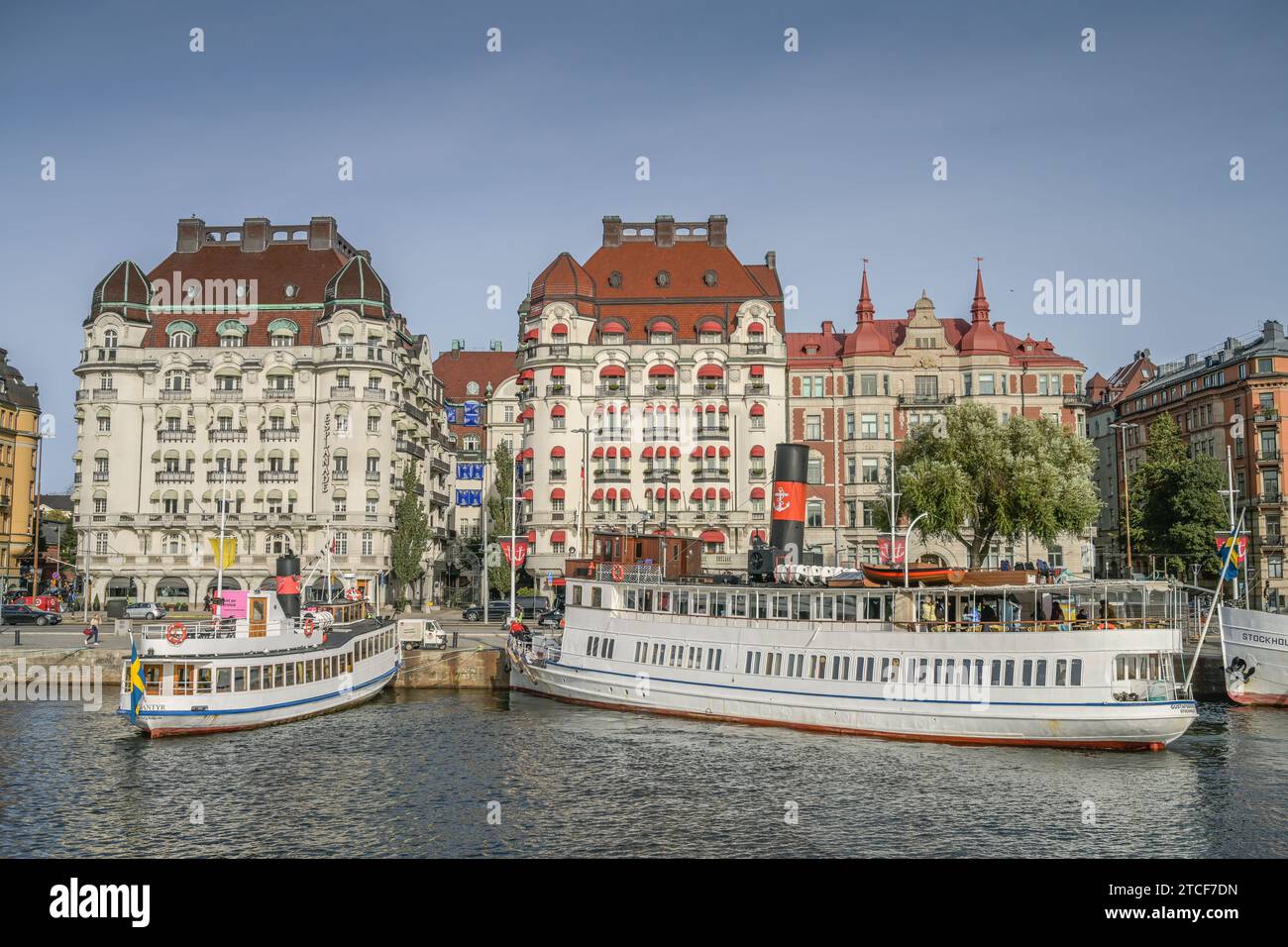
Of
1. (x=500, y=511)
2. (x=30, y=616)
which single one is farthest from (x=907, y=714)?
(x=500, y=511)

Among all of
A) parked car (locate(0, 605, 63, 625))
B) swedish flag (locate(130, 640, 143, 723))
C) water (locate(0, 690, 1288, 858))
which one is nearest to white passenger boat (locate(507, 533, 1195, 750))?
water (locate(0, 690, 1288, 858))

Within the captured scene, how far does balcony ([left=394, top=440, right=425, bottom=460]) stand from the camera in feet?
362

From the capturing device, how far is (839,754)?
43781 mm

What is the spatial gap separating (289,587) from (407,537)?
4194cm

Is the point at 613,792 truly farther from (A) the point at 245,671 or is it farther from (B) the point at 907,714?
(A) the point at 245,671

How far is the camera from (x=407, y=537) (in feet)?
342

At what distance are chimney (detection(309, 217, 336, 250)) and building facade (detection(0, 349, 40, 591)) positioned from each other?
43.3 metres

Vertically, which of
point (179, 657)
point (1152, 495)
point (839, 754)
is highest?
point (1152, 495)

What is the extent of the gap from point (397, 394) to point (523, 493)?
16688mm

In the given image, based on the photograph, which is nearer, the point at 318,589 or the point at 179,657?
the point at 179,657

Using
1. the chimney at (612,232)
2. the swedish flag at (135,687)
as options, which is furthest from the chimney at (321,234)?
the swedish flag at (135,687)

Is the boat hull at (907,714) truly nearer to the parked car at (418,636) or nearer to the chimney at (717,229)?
the parked car at (418,636)
